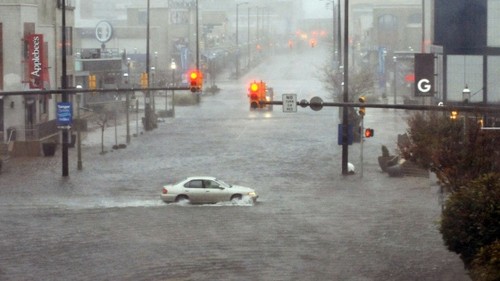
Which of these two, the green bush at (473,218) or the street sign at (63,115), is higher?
the street sign at (63,115)

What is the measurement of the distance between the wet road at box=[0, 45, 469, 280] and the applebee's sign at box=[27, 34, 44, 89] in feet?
10.9

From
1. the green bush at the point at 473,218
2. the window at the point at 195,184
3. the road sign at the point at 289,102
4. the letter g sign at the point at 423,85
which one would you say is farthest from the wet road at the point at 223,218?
the letter g sign at the point at 423,85

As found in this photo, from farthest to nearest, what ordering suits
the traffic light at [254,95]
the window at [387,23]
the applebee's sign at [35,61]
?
the window at [387,23] < the applebee's sign at [35,61] < the traffic light at [254,95]

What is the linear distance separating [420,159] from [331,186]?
7202 mm

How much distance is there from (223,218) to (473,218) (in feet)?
31.1

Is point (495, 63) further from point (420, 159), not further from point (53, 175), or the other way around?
point (53, 175)

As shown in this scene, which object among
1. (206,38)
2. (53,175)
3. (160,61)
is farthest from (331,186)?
(206,38)

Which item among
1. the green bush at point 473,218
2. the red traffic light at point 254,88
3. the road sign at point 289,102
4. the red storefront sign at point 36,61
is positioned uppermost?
the red storefront sign at point 36,61

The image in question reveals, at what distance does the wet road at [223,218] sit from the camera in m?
20.1

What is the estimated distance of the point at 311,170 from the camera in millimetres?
37281

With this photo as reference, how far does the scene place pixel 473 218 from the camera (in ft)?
58.1

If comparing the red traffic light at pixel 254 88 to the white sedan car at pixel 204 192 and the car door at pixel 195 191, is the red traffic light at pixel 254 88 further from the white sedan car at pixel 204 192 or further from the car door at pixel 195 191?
the car door at pixel 195 191

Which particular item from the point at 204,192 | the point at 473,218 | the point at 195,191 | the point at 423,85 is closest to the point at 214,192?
the point at 204,192

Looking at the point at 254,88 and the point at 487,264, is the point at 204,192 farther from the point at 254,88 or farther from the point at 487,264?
the point at 487,264
